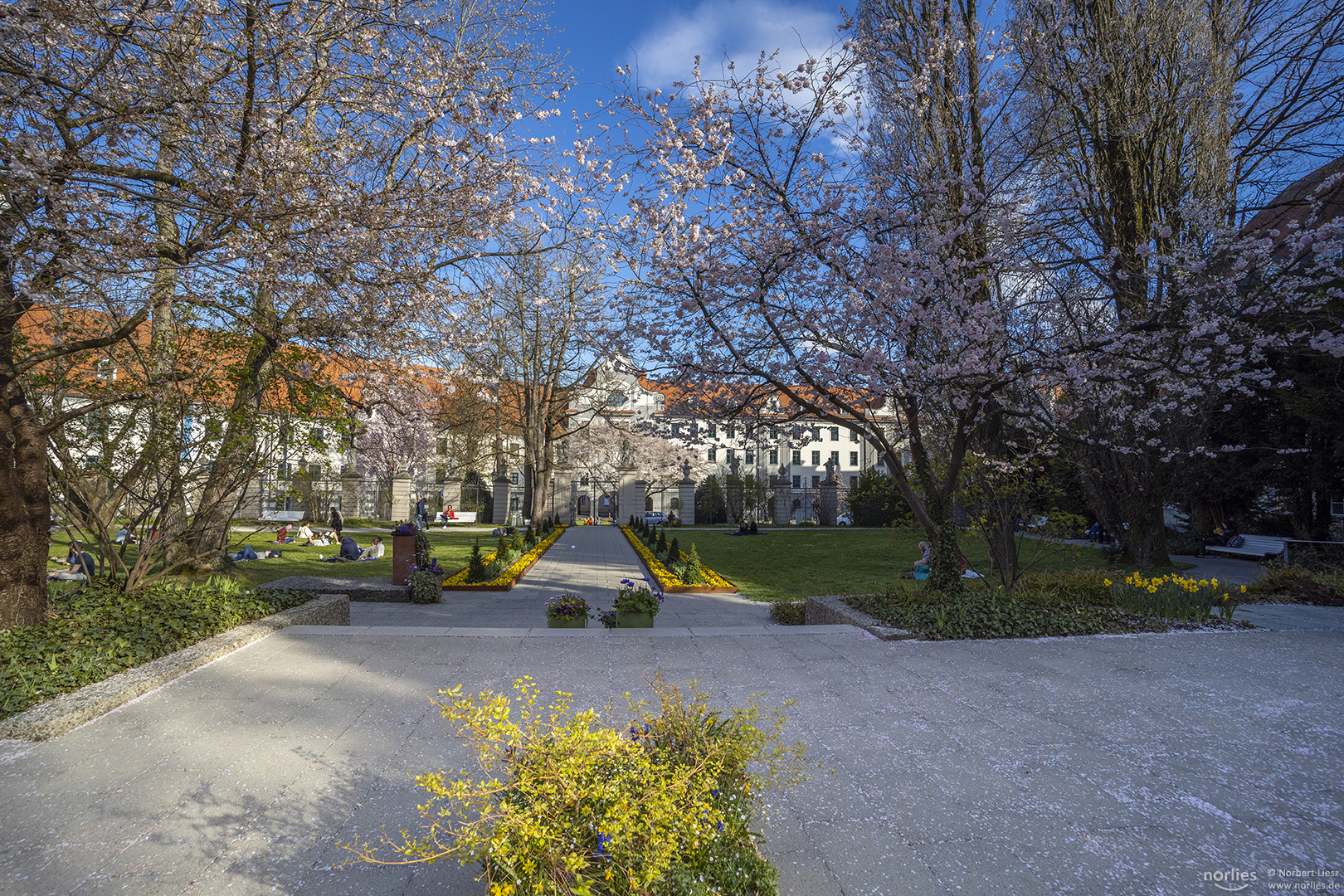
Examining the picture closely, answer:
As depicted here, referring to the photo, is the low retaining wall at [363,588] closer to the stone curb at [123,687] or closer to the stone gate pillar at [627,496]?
the stone curb at [123,687]

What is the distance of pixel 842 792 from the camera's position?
10.3 feet

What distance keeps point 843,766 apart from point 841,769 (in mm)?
44

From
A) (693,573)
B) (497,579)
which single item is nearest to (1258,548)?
(693,573)

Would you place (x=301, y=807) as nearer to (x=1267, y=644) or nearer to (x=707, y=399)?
(x=707, y=399)

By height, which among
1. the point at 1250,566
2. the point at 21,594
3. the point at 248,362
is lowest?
the point at 1250,566

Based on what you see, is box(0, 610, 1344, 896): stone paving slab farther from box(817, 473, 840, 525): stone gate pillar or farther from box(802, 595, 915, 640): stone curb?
box(817, 473, 840, 525): stone gate pillar

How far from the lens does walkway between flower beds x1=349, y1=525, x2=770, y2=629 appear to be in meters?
8.24

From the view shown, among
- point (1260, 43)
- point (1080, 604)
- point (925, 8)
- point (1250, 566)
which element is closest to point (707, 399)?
point (1080, 604)

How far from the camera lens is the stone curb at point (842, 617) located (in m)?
6.16

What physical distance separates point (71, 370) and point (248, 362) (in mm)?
2204

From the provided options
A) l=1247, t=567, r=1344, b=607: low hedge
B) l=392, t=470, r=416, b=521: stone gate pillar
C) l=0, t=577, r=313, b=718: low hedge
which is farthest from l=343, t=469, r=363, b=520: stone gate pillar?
l=1247, t=567, r=1344, b=607: low hedge

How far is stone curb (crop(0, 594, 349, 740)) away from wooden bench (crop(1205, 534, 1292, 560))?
22.5m

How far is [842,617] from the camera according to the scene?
6.95 meters

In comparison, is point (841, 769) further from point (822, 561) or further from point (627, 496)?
point (627, 496)
